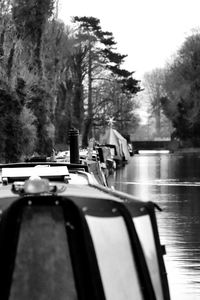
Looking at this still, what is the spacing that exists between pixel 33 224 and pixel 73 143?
17.9 metres

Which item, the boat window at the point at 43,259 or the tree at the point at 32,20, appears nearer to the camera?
the boat window at the point at 43,259

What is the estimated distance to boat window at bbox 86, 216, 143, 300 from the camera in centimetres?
504

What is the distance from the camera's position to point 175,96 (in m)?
115

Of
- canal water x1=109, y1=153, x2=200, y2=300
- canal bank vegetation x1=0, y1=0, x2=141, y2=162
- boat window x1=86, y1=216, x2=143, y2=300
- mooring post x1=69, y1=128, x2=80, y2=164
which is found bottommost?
canal water x1=109, y1=153, x2=200, y2=300

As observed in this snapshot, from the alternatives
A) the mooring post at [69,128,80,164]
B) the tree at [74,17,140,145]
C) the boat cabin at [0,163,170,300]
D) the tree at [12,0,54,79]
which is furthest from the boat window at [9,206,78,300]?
the tree at [74,17,140,145]

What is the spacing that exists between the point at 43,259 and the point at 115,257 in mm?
390

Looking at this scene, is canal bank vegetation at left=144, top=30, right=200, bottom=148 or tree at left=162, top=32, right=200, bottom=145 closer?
tree at left=162, top=32, right=200, bottom=145

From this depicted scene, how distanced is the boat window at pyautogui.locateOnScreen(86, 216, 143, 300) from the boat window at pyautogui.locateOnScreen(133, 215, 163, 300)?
0.38 feet

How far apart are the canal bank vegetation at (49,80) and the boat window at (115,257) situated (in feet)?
134

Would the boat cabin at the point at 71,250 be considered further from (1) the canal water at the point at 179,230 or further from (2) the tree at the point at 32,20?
(2) the tree at the point at 32,20

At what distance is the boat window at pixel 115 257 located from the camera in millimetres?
5039

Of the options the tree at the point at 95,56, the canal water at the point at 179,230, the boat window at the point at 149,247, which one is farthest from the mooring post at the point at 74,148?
the tree at the point at 95,56

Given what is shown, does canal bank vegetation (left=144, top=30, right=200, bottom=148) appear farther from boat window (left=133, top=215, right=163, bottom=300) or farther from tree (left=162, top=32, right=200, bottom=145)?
boat window (left=133, top=215, right=163, bottom=300)

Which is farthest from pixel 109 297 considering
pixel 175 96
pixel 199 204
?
pixel 175 96
